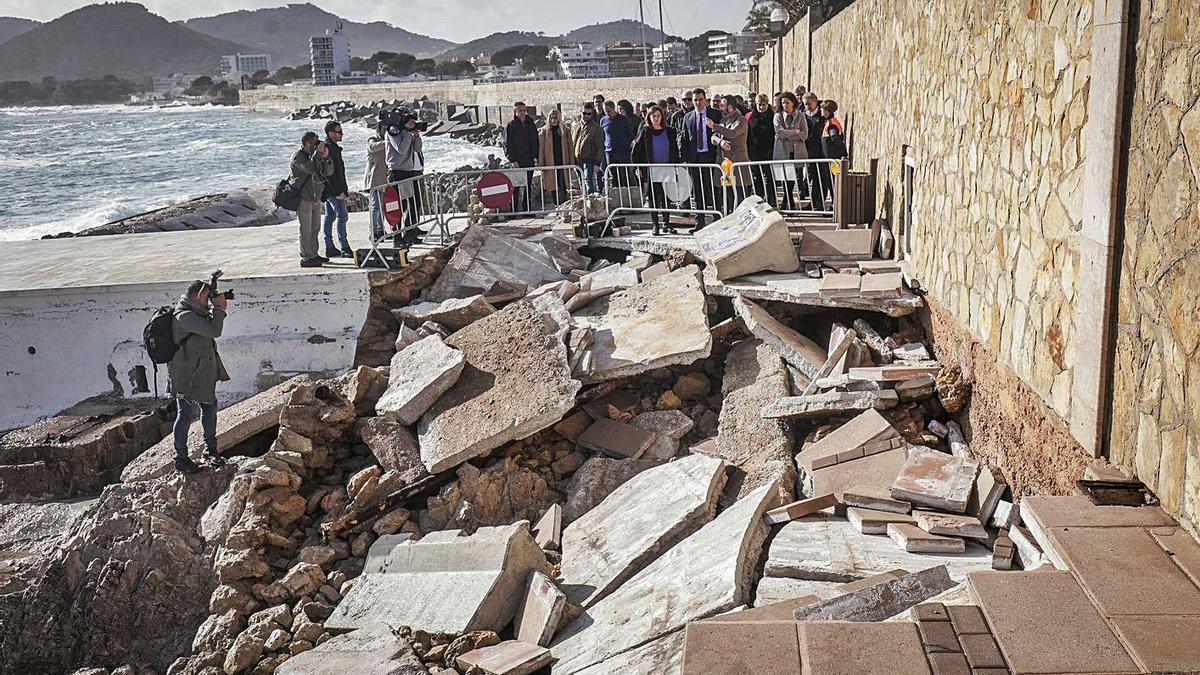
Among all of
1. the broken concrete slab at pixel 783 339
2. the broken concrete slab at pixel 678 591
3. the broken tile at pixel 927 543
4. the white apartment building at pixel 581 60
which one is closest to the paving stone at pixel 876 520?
the broken tile at pixel 927 543

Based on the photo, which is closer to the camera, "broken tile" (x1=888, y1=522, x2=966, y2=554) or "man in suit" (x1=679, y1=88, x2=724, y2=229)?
"broken tile" (x1=888, y1=522, x2=966, y2=554)

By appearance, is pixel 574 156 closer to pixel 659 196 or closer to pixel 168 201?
pixel 659 196

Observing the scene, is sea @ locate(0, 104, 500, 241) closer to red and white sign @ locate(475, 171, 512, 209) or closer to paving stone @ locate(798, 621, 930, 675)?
red and white sign @ locate(475, 171, 512, 209)

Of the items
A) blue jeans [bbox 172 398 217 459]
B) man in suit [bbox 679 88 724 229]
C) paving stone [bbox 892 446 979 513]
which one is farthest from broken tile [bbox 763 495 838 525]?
man in suit [bbox 679 88 724 229]

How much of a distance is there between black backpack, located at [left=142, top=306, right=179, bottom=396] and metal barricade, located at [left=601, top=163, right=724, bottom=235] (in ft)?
17.4

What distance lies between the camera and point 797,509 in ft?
19.4

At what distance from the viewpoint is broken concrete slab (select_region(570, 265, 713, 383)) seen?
27.9ft

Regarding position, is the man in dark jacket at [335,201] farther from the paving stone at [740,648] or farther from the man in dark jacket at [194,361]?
the paving stone at [740,648]

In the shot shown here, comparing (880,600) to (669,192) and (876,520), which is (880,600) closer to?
(876,520)

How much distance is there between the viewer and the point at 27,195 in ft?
159

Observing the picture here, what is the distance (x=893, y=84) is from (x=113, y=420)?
7.89m

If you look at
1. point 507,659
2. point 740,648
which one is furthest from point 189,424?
point 740,648

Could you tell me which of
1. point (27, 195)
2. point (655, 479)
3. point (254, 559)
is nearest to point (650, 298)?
point (655, 479)

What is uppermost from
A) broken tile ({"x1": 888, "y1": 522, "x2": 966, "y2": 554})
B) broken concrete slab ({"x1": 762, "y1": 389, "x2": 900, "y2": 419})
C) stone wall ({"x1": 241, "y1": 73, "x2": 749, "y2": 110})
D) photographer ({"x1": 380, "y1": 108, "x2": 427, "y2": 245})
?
stone wall ({"x1": 241, "y1": 73, "x2": 749, "y2": 110})
